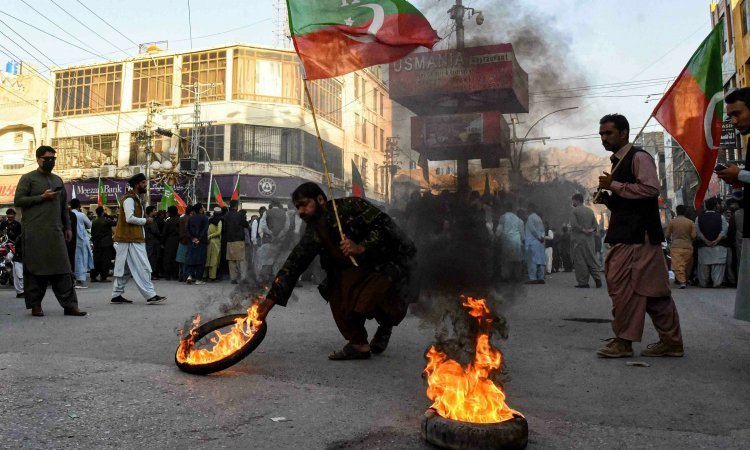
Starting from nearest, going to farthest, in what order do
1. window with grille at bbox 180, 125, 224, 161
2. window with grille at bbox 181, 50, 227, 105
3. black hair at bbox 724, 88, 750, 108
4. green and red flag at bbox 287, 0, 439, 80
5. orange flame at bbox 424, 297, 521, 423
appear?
orange flame at bbox 424, 297, 521, 423
black hair at bbox 724, 88, 750, 108
green and red flag at bbox 287, 0, 439, 80
window with grille at bbox 180, 125, 224, 161
window with grille at bbox 181, 50, 227, 105

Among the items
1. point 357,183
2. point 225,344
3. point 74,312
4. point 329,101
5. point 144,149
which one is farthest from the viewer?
point 144,149

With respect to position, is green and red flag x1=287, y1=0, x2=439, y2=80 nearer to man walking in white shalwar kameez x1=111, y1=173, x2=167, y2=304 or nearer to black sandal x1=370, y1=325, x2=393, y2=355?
black sandal x1=370, y1=325, x2=393, y2=355

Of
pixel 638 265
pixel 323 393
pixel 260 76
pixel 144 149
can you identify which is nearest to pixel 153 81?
pixel 144 149

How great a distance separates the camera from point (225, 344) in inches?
153

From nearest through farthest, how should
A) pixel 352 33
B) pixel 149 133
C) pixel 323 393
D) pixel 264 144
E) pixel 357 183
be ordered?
pixel 323 393, pixel 352 33, pixel 357 183, pixel 264 144, pixel 149 133

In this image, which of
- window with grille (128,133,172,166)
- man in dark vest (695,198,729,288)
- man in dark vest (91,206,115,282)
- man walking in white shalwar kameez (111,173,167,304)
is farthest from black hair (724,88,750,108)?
window with grille (128,133,172,166)

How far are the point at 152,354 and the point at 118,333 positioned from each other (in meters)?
1.19

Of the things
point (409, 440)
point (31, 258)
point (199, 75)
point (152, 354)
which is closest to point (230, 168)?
point (199, 75)

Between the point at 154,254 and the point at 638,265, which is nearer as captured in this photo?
the point at 638,265

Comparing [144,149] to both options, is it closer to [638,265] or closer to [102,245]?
[102,245]

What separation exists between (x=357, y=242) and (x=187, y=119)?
32664 millimetres

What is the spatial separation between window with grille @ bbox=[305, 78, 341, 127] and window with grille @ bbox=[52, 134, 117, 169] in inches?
1314

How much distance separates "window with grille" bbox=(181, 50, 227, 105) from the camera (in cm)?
3338

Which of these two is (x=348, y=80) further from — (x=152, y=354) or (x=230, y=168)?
(x=230, y=168)
